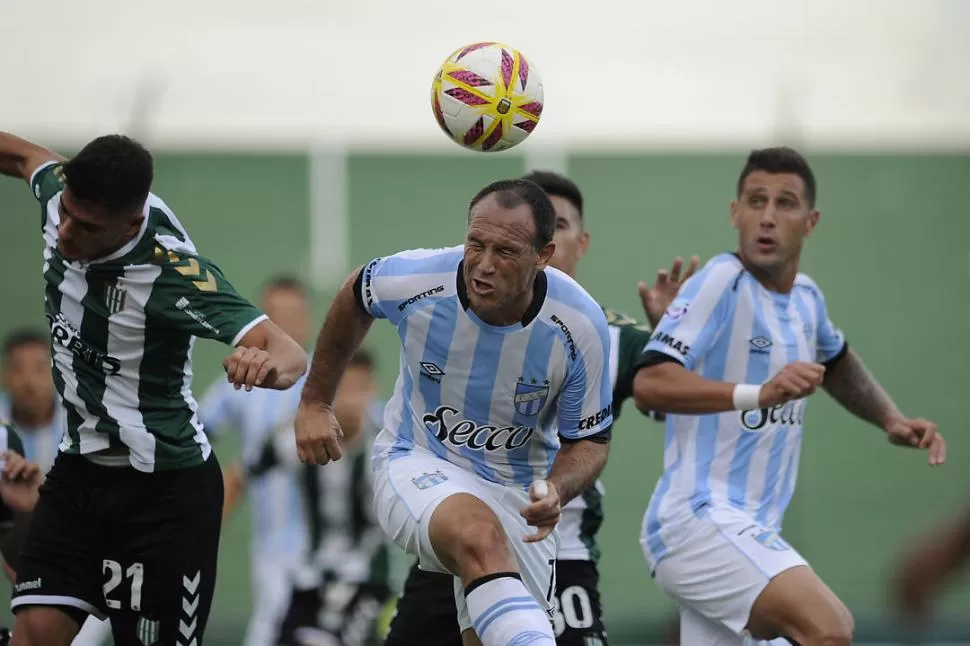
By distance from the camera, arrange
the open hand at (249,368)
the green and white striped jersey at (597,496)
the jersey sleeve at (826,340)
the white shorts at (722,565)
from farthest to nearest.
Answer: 1. the jersey sleeve at (826,340)
2. the green and white striped jersey at (597,496)
3. the white shorts at (722,565)
4. the open hand at (249,368)

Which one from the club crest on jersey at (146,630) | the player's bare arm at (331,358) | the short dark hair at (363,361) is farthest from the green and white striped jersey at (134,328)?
the short dark hair at (363,361)

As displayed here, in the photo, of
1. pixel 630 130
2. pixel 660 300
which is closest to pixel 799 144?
pixel 630 130

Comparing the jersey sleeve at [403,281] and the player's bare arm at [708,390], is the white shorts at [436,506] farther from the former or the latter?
the player's bare arm at [708,390]

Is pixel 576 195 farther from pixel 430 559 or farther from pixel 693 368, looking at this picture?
pixel 430 559

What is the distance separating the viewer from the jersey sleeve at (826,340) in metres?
6.90

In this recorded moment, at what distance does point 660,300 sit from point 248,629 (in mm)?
6765

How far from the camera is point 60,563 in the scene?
545 cm

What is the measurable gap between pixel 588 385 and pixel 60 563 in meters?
2.12

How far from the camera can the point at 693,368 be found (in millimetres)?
6344

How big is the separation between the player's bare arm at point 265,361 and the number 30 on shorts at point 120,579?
1042mm

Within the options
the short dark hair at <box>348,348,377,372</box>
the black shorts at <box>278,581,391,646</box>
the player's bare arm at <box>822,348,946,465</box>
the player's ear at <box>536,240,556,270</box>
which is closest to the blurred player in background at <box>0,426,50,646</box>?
the player's ear at <box>536,240,556,270</box>

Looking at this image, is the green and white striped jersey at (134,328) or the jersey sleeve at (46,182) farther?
the jersey sleeve at (46,182)

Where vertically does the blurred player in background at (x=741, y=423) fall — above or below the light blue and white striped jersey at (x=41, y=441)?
above

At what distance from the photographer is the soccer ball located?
19.6 ft
